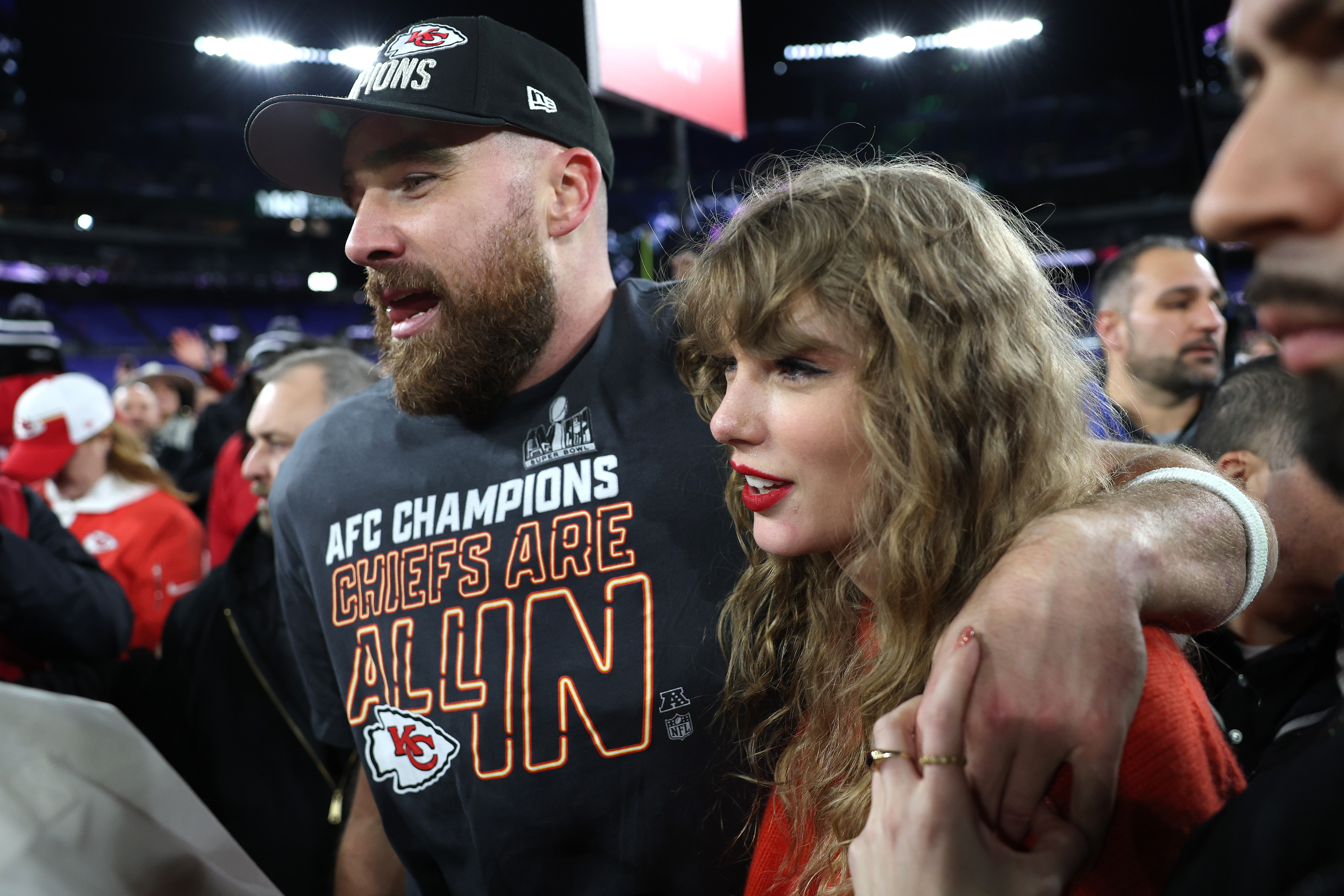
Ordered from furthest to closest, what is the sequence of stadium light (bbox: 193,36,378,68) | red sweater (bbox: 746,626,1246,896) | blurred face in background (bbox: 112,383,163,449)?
stadium light (bbox: 193,36,378,68) → blurred face in background (bbox: 112,383,163,449) → red sweater (bbox: 746,626,1246,896)

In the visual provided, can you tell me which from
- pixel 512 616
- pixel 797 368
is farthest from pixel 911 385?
pixel 512 616

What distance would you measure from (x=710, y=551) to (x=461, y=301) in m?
0.57

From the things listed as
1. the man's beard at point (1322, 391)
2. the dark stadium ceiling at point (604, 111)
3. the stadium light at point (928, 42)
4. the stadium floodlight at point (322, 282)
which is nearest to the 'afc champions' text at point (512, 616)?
the man's beard at point (1322, 391)

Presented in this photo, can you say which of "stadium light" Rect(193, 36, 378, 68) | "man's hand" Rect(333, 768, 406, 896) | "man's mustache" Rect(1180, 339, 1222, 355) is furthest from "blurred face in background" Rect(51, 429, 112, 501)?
"stadium light" Rect(193, 36, 378, 68)

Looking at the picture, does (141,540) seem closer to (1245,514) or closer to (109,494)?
(109,494)

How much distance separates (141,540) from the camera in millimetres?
3234

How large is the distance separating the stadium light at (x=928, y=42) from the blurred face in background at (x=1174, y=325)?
1223cm

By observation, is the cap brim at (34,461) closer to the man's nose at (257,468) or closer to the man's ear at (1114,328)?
the man's nose at (257,468)

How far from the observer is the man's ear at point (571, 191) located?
1.62 m

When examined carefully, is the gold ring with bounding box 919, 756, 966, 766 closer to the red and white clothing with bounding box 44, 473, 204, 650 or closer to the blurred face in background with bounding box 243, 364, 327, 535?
the blurred face in background with bounding box 243, 364, 327, 535

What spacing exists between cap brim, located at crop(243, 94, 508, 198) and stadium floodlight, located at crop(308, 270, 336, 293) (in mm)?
25212

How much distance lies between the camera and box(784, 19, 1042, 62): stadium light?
14.2m

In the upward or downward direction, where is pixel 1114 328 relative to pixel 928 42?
downward

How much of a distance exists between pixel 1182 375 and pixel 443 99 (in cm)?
250
